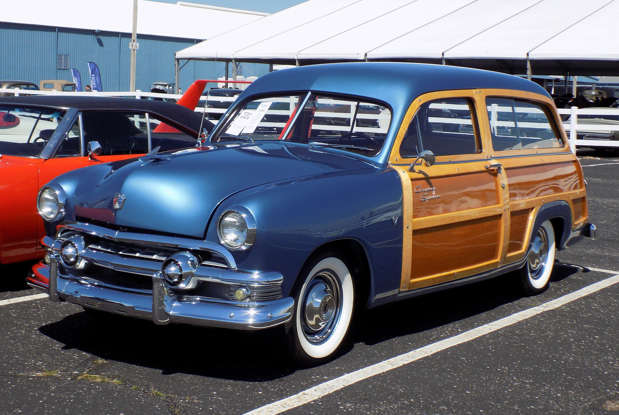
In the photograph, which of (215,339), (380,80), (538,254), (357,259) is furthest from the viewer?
(538,254)

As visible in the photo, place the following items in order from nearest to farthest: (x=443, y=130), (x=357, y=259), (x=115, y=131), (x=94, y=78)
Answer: (x=357, y=259) < (x=443, y=130) < (x=115, y=131) < (x=94, y=78)

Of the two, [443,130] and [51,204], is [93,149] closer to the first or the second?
[51,204]

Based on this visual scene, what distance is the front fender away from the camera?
13.5 feet

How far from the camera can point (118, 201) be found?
444 centimetres

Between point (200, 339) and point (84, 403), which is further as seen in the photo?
point (200, 339)

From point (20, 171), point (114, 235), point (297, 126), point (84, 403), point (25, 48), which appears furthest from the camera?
point (25, 48)

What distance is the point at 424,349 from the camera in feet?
16.2

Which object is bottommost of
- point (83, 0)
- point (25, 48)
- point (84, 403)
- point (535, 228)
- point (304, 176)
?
point (84, 403)

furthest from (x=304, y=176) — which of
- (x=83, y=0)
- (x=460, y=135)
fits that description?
(x=83, y=0)

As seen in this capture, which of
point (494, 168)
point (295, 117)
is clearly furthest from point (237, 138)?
point (494, 168)

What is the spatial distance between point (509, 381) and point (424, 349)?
64 cm

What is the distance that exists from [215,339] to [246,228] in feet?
3.90

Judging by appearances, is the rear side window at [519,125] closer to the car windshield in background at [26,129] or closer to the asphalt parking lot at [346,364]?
the asphalt parking lot at [346,364]

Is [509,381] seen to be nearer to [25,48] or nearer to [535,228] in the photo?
[535,228]
